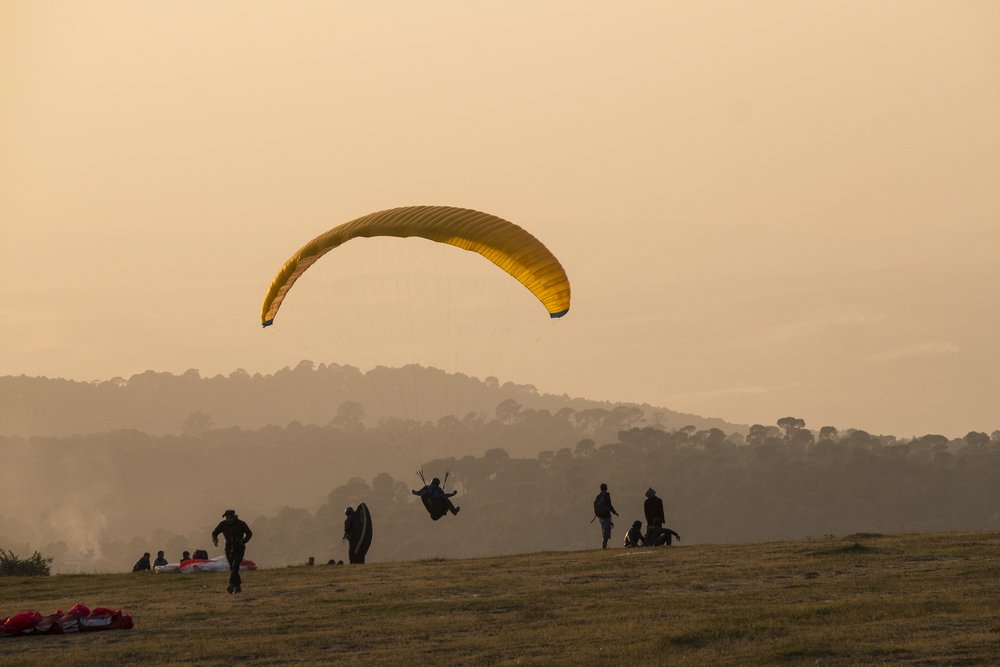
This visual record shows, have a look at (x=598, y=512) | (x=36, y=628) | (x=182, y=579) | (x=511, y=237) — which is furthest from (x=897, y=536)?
(x=36, y=628)

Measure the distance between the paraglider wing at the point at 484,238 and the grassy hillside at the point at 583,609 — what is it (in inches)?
284

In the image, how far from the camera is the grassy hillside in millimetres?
22766

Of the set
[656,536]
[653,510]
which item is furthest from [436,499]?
[656,536]

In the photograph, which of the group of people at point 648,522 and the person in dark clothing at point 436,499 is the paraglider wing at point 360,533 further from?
the group of people at point 648,522

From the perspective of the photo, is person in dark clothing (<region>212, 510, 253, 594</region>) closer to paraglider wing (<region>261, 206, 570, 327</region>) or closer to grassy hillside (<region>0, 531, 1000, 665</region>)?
grassy hillside (<region>0, 531, 1000, 665</region>)

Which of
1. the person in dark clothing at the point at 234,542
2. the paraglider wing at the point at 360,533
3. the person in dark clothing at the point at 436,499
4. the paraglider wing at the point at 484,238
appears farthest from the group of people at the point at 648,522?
the person in dark clothing at the point at 234,542

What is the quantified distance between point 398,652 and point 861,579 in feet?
32.9

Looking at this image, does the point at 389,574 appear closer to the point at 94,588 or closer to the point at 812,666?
the point at 94,588

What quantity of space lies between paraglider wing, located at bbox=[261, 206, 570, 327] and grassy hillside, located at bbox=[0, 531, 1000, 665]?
23.7 feet

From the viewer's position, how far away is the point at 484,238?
3859cm

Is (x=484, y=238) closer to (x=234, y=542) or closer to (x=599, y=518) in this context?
(x=599, y=518)

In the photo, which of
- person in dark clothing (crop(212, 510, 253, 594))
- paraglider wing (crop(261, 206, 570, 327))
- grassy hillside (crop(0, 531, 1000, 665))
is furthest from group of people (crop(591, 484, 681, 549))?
person in dark clothing (crop(212, 510, 253, 594))

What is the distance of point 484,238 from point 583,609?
1391cm

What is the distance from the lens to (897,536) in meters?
37.1
